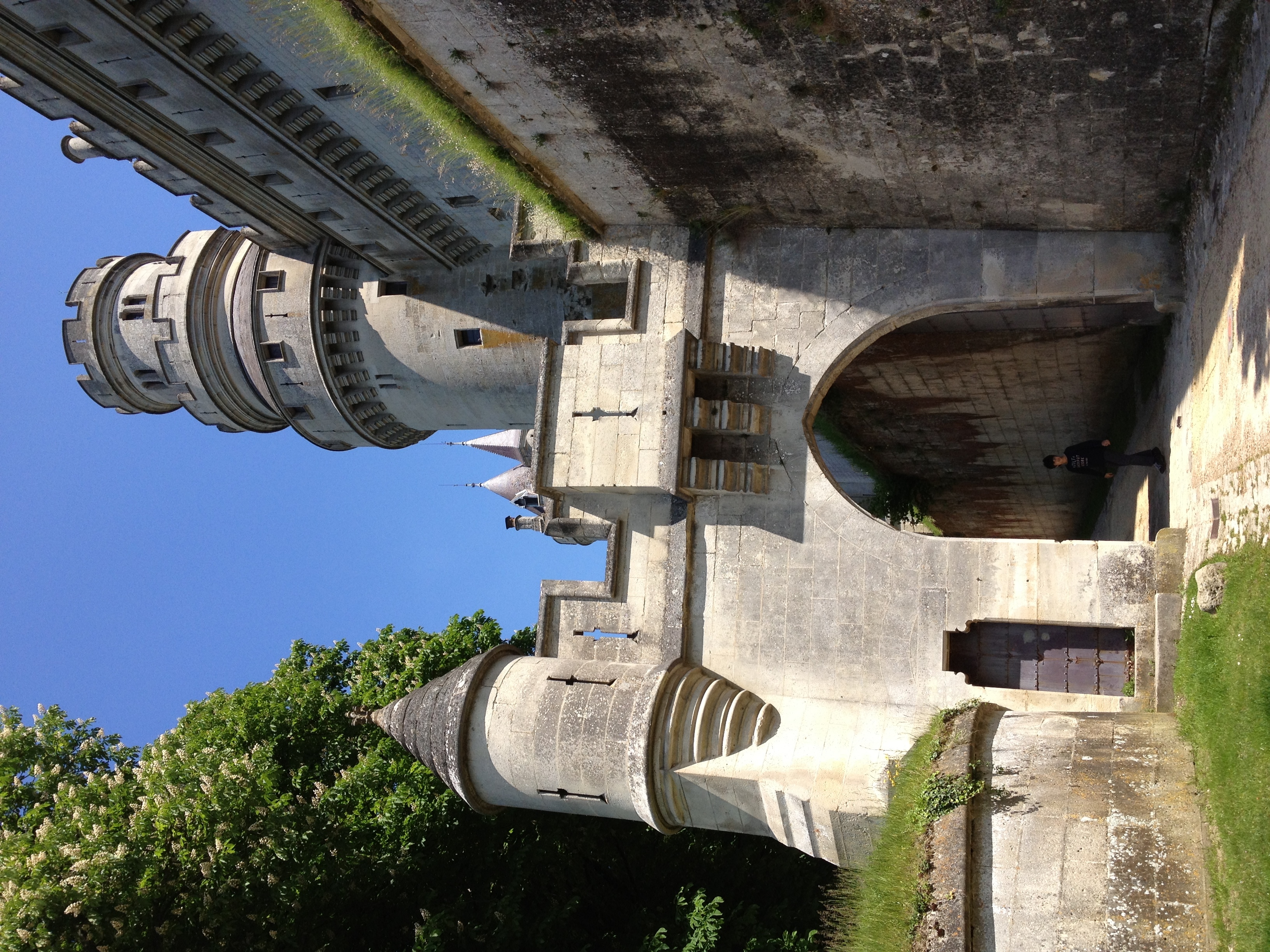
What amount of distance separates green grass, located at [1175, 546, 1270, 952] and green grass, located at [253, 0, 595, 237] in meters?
8.38

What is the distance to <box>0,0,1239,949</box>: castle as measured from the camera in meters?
10.5

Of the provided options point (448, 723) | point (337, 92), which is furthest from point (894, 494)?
point (337, 92)

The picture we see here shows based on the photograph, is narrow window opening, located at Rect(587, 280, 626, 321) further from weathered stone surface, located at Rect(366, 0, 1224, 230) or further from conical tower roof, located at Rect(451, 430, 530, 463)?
conical tower roof, located at Rect(451, 430, 530, 463)

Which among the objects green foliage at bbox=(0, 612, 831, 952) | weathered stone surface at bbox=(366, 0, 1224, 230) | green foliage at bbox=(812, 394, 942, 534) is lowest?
green foliage at bbox=(0, 612, 831, 952)

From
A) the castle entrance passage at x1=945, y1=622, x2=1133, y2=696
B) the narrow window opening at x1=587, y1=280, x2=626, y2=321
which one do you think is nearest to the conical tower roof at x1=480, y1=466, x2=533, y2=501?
the narrow window opening at x1=587, y1=280, x2=626, y2=321

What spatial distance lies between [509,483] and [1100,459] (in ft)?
74.8

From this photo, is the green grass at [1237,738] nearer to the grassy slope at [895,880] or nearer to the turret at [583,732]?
the grassy slope at [895,880]

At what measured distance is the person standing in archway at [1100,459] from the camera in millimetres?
13188

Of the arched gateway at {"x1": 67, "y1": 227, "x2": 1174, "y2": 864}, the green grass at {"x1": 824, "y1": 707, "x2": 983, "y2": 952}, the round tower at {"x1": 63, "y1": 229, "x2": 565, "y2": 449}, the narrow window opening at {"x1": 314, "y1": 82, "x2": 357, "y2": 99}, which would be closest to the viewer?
the green grass at {"x1": 824, "y1": 707, "x2": 983, "y2": 952}

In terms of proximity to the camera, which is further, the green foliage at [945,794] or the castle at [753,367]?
the castle at [753,367]

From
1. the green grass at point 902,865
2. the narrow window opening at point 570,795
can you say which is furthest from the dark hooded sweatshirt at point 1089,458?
the narrow window opening at point 570,795

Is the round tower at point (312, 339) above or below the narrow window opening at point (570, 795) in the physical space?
above

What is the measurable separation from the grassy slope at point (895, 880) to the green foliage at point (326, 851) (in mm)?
5625

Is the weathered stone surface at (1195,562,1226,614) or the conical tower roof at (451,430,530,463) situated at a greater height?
the conical tower roof at (451,430,530,463)
